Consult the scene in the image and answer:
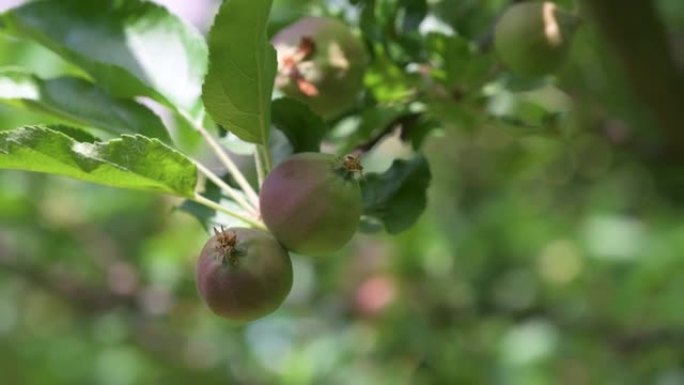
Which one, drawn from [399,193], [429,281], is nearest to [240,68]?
[399,193]

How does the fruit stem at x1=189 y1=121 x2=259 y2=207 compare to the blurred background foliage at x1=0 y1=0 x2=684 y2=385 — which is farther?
the blurred background foliage at x1=0 y1=0 x2=684 y2=385

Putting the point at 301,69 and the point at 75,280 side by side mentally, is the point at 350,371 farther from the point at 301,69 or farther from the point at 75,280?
the point at 301,69

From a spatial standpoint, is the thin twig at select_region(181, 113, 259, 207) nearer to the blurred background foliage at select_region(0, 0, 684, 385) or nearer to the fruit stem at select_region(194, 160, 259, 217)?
the fruit stem at select_region(194, 160, 259, 217)

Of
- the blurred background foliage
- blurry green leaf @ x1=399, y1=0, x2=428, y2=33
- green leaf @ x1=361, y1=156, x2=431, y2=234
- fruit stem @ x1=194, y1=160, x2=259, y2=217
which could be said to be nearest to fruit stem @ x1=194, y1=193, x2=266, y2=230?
fruit stem @ x1=194, y1=160, x2=259, y2=217

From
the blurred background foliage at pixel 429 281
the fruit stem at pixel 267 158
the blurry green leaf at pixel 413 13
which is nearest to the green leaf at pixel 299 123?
the fruit stem at pixel 267 158

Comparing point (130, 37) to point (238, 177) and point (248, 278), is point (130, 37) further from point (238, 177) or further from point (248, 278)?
point (248, 278)

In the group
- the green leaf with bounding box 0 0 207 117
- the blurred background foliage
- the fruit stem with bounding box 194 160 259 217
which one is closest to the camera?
the fruit stem with bounding box 194 160 259 217
